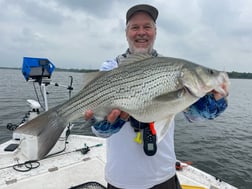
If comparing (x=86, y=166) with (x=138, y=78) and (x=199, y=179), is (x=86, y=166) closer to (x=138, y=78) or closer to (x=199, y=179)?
(x=199, y=179)

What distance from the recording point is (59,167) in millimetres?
4934

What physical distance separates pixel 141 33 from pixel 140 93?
93cm

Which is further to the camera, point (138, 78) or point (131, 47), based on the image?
point (131, 47)

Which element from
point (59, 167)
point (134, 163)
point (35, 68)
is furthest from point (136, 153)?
point (35, 68)

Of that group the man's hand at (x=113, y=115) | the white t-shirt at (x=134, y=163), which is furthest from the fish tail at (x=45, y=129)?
the white t-shirt at (x=134, y=163)

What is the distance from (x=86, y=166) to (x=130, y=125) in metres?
2.92

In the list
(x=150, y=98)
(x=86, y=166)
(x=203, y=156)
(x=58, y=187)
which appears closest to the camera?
(x=150, y=98)

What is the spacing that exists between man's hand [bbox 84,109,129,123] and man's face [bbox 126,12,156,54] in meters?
0.89

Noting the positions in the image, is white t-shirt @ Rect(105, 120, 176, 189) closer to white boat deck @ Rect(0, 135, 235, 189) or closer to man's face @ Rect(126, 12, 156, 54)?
man's face @ Rect(126, 12, 156, 54)

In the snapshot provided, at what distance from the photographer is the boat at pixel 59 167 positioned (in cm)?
433

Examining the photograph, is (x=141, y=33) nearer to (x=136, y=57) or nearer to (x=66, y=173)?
(x=136, y=57)

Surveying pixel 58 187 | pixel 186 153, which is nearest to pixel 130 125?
pixel 58 187

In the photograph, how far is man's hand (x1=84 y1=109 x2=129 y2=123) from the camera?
246cm

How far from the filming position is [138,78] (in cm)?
246
